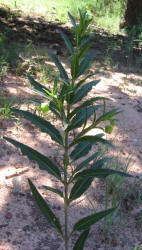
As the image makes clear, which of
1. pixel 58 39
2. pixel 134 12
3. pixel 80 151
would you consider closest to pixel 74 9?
pixel 134 12

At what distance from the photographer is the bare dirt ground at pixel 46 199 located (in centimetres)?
194

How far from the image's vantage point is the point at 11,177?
236cm

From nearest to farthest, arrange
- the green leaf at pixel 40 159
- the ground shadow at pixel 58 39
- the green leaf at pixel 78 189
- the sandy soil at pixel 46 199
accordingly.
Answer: the green leaf at pixel 40 159 → the green leaf at pixel 78 189 → the sandy soil at pixel 46 199 → the ground shadow at pixel 58 39

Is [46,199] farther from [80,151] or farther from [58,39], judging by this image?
[58,39]

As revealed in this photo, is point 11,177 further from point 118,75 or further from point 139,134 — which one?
point 118,75

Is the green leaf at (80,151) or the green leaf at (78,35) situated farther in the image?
the green leaf at (80,151)

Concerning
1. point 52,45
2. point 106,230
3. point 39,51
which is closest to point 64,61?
point 39,51

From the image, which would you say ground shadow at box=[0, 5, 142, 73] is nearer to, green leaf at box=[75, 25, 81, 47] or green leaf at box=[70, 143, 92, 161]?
green leaf at box=[70, 143, 92, 161]

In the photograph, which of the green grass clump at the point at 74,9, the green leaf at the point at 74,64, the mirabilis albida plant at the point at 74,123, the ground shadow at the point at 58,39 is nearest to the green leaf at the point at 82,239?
the mirabilis albida plant at the point at 74,123

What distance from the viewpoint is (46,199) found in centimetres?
223

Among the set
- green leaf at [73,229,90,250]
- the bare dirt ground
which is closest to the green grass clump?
the bare dirt ground

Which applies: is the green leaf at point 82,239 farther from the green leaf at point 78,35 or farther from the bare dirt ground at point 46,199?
the green leaf at point 78,35

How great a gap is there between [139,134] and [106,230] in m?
1.44

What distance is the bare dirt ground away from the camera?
1.94 meters
